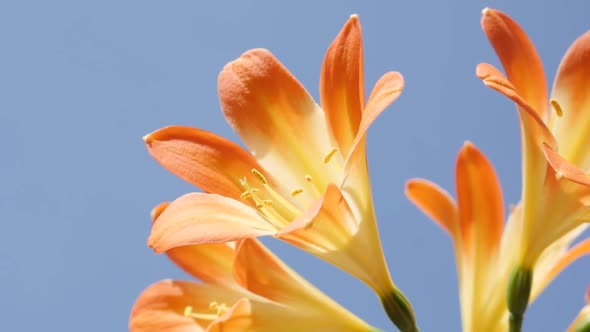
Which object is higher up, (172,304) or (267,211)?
(267,211)

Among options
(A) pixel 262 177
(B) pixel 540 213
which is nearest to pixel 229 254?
(A) pixel 262 177

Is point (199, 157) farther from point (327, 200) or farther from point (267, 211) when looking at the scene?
point (327, 200)

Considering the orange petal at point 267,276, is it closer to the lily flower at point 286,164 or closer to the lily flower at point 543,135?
the lily flower at point 286,164

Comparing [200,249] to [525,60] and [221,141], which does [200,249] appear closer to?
[221,141]

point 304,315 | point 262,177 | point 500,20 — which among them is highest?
point 500,20

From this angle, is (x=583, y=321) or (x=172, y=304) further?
(x=172, y=304)

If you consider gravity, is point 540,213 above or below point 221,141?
below

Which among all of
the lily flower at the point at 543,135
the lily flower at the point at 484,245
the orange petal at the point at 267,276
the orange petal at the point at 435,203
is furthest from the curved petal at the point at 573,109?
the orange petal at the point at 267,276

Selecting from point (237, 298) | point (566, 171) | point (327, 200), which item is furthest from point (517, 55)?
point (237, 298)
